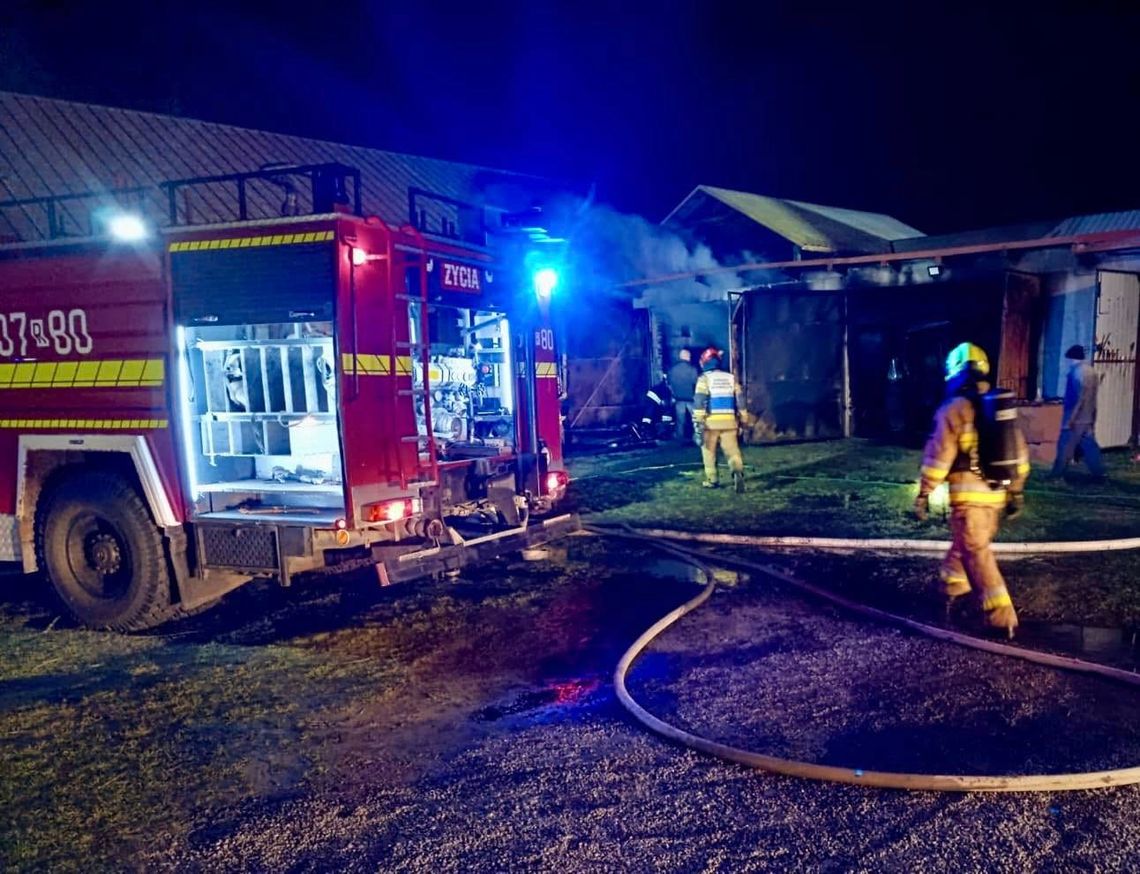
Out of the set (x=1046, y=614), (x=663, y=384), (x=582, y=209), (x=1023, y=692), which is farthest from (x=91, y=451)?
(x=582, y=209)

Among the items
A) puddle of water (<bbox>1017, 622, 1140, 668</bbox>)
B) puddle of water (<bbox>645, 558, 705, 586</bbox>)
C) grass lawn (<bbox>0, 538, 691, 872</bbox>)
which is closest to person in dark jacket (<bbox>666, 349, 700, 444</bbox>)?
puddle of water (<bbox>645, 558, 705, 586</bbox>)

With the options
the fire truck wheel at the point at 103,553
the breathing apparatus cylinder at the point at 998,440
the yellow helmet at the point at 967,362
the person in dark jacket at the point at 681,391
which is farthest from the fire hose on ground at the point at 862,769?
the person in dark jacket at the point at 681,391

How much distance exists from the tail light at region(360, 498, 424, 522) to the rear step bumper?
0.96 feet

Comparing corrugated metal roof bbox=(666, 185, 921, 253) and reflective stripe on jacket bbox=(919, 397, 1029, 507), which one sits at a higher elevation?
corrugated metal roof bbox=(666, 185, 921, 253)

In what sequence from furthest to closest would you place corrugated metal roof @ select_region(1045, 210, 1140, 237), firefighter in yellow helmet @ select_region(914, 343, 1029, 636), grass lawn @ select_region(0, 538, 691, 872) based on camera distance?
corrugated metal roof @ select_region(1045, 210, 1140, 237) → firefighter in yellow helmet @ select_region(914, 343, 1029, 636) → grass lawn @ select_region(0, 538, 691, 872)

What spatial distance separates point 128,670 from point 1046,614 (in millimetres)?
5722

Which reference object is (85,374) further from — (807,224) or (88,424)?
(807,224)

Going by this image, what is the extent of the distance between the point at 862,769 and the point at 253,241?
4508mm

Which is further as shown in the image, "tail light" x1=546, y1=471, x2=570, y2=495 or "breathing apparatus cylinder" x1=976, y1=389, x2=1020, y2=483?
"tail light" x1=546, y1=471, x2=570, y2=495

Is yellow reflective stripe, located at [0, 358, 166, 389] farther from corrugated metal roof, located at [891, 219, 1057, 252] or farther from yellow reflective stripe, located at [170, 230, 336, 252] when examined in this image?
corrugated metal roof, located at [891, 219, 1057, 252]

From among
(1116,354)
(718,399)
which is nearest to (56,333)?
(718,399)

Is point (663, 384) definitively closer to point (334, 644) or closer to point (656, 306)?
point (656, 306)

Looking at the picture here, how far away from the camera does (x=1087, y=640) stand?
16.4ft

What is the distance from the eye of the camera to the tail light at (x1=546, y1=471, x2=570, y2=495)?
704 cm
